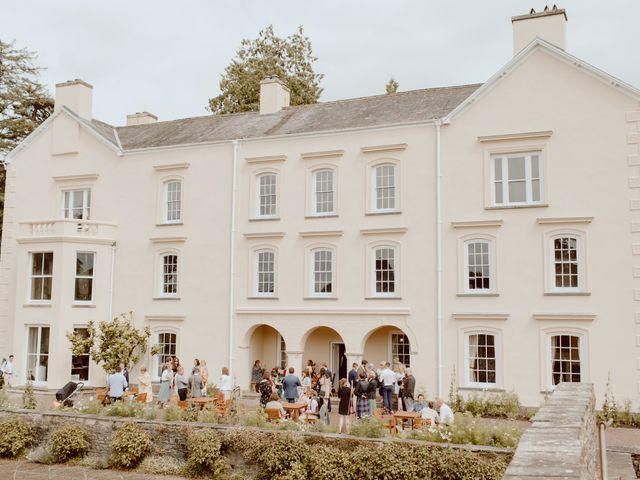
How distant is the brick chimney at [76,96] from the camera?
1281 inches

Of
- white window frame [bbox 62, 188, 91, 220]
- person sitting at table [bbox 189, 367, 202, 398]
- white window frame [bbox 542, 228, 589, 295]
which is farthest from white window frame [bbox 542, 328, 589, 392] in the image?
white window frame [bbox 62, 188, 91, 220]

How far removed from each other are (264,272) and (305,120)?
6922 millimetres

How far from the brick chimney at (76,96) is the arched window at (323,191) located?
12809mm

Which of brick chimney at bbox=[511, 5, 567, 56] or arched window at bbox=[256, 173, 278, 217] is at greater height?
brick chimney at bbox=[511, 5, 567, 56]

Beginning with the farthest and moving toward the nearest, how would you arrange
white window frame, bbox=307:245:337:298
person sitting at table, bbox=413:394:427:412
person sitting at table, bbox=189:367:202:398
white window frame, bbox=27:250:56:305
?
white window frame, bbox=27:250:56:305
white window frame, bbox=307:245:337:298
person sitting at table, bbox=189:367:202:398
person sitting at table, bbox=413:394:427:412

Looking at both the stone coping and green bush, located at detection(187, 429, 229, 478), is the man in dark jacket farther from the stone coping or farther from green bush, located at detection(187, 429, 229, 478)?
green bush, located at detection(187, 429, 229, 478)

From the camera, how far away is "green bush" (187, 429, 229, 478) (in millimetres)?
15305

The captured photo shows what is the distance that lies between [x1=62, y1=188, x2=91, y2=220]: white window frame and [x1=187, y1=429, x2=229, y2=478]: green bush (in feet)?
59.3

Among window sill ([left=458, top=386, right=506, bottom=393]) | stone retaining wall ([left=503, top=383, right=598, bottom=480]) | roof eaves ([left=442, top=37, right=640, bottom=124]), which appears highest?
roof eaves ([left=442, top=37, right=640, bottom=124])

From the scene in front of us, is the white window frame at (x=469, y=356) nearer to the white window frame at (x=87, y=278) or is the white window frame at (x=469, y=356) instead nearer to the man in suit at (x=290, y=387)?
the man in suit at (x=290, y=387)

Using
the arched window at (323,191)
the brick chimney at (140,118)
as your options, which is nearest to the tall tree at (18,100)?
the brick chimney at (140,118)

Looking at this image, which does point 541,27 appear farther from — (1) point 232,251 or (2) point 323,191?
(1) point 232,251

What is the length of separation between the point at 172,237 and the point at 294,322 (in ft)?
22.5

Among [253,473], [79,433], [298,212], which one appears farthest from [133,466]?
[298,212]
